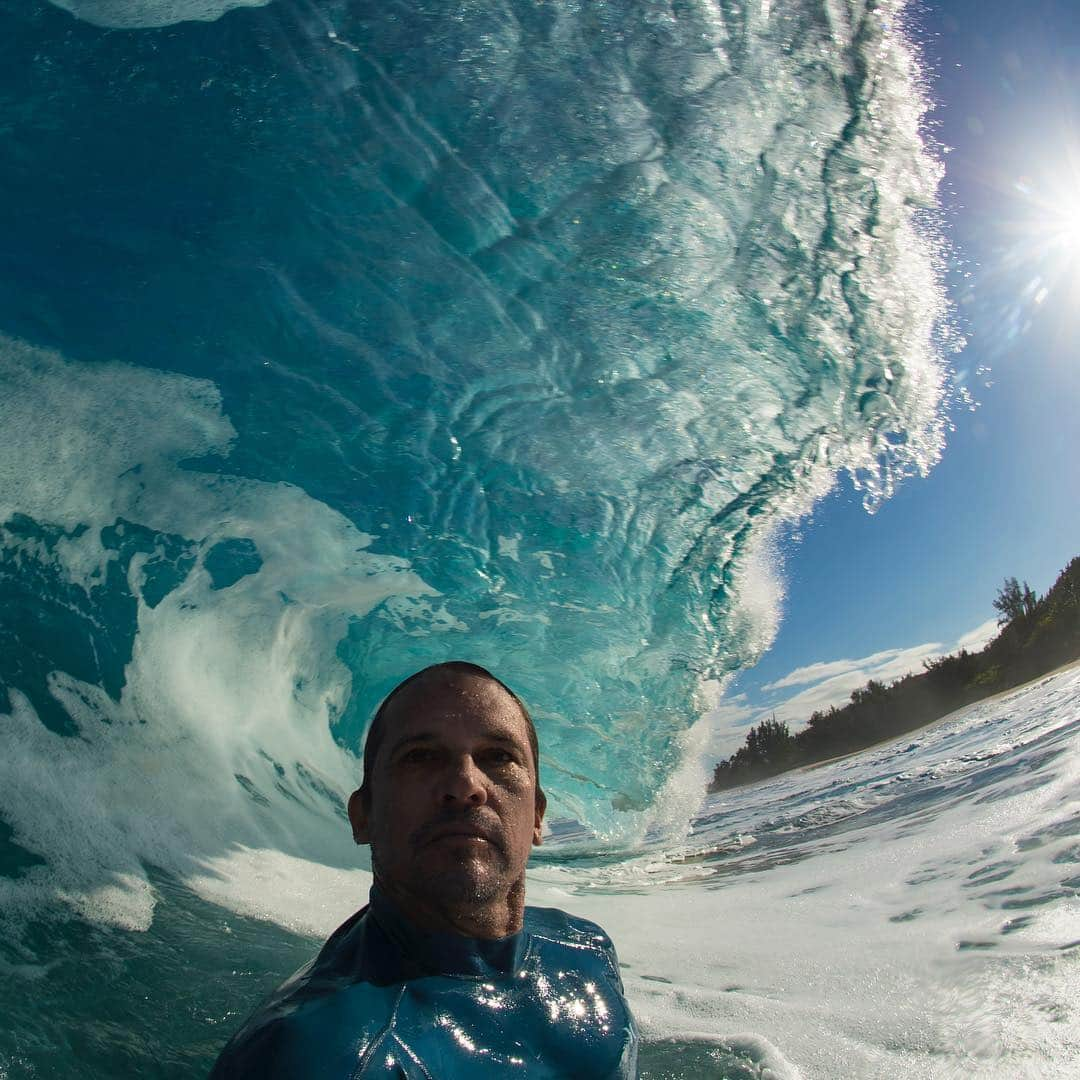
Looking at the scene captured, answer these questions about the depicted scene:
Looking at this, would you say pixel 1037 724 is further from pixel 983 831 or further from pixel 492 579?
pixel 492 579

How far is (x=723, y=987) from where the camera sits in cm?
327

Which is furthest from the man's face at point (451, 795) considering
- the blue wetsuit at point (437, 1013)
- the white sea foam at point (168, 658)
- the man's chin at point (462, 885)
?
the white sea foam at point (168, 658)

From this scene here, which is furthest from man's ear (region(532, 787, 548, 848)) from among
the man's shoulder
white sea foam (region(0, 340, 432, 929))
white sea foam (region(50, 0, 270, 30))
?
white sea foam (region(50, 0, 270, 30))

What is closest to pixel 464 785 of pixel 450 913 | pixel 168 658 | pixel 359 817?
pixel 450 913

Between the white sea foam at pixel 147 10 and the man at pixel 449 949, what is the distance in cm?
338

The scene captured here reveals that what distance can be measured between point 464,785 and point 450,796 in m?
0.04

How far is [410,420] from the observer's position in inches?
197

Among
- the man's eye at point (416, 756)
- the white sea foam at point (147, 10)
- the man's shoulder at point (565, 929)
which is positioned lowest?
the man's shoulder at point (565, 929)

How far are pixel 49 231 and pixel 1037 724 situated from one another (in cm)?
1192

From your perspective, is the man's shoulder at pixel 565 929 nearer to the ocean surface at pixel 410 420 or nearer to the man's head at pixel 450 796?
the man's head at pixel 450 796

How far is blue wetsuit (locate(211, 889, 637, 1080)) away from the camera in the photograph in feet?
3.85

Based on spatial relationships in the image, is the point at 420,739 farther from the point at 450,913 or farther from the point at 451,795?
the point at 450,913

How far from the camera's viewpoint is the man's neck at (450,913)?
157 cm

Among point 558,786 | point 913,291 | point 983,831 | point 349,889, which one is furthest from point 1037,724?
point 349,889
